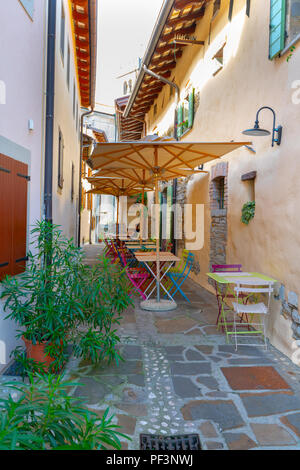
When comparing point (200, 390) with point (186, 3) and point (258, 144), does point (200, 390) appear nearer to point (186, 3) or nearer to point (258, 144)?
point (258, 144)

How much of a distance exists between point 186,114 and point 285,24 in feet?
17.9

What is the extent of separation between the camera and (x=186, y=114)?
374 inches

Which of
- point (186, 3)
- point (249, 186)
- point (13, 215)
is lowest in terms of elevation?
point (13, 215)

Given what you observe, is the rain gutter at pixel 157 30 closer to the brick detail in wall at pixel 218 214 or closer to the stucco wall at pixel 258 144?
the stucco wall at pixel 258 144

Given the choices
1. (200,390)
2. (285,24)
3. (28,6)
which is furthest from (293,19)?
(200,390)

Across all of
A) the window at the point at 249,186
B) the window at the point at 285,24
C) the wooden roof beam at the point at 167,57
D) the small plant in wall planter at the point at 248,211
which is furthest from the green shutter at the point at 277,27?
the wooden roof beam at the point at 167,57

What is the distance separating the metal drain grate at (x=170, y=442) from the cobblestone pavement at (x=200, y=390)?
0.16 feet

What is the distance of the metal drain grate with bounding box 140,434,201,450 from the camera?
7.56 ft

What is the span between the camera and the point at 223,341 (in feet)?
14.3

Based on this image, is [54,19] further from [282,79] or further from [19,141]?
[282,79]

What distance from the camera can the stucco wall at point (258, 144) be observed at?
3.91 meters

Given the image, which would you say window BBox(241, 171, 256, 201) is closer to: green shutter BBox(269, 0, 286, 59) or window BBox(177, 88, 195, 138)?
green shutter BBox(269, 0, 286, 59)

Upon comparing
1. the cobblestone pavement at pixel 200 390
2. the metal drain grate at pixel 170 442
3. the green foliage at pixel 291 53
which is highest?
the green foliage at pixel 291 53

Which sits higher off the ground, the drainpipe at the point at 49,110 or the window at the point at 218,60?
the window at the point at 218,60
